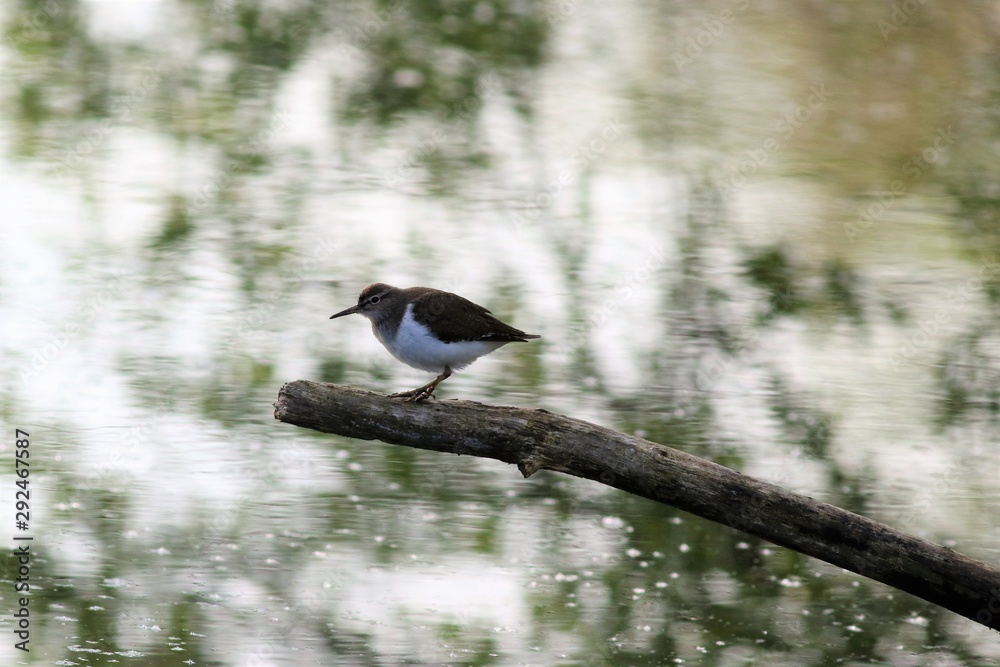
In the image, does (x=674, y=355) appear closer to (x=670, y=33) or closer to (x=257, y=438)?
(x=257, y=438)

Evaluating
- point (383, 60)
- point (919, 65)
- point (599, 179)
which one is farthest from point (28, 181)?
point (919, 65)

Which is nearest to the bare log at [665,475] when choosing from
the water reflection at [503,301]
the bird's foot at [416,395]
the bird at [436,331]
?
the bird's foot at [416,395]

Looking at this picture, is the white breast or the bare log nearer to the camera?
the bare log

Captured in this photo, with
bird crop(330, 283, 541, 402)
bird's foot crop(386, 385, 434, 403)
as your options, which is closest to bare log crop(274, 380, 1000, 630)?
bird's foot crop(386, 385, 434, 403)

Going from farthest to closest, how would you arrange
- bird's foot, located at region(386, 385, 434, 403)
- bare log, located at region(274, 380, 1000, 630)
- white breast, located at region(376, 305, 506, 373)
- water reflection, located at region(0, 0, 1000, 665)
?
water reflection, located at region(0, 0, 1000, 665)
white breast, located at region(376, 305, 506, 373)
bird's foot, located at region(386, 385, 434, 403)
bare log, located at region(274, 380, 1000, 630)

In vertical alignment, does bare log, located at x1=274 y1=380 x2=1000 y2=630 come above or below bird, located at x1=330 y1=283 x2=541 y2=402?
below

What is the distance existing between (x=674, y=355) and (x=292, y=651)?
264 cm

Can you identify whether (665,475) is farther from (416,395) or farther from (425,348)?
(425,348)

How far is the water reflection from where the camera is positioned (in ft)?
14.7

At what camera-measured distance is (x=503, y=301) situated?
248 inches

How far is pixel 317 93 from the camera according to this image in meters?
8.25

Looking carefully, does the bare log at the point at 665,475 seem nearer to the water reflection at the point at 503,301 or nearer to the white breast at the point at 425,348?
the white breast at the point at 425,348

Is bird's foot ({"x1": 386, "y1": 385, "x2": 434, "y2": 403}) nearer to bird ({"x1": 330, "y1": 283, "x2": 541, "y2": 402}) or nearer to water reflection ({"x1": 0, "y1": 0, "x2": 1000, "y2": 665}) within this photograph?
bird ({"x1": 330, "y1": 283, "x2": 541, "y2": 402})

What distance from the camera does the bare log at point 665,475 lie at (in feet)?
9.71
